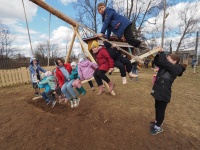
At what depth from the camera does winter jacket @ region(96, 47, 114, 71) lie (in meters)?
3.49

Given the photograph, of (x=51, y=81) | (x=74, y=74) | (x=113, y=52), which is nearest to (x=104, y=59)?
(x=113, y=52)

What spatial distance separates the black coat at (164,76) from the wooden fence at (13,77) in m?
9.65

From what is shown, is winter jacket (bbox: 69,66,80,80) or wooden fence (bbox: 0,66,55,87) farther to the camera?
wooden fence (bbox: 0,66,55,87)

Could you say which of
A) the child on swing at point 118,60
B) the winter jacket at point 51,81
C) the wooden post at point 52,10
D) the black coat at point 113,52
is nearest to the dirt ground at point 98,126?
the winter jacket at point 51,81

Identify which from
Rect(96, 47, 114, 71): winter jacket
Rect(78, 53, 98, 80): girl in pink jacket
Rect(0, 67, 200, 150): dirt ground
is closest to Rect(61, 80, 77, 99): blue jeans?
Rect(78, 53, 98, 80): girl in pink jacket

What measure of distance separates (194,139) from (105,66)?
98.2 inches

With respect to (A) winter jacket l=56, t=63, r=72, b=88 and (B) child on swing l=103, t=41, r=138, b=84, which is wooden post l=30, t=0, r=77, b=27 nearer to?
(A) winter jacket l=56, t=63, r=72, b=88

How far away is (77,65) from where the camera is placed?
4.26 m

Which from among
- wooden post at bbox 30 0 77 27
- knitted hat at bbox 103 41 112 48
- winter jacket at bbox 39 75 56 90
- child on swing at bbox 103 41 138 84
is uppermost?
wooden post at bbox 30 0 77 27

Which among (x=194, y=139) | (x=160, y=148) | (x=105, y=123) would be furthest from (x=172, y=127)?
(x=105, y=123)

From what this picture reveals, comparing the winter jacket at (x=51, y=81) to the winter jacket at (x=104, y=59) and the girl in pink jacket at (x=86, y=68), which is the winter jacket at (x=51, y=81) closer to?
the girl in pink jacket at (x=86, y=68)

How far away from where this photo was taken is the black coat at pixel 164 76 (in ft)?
8.91

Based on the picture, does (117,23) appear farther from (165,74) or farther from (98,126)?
(98,126)

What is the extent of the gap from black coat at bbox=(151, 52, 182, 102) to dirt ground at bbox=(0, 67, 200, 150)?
1016mm
